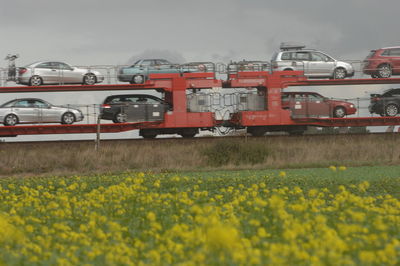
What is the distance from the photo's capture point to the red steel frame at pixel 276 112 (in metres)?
32.7

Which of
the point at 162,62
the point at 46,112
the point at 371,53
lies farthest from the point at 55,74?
the point at 371,53

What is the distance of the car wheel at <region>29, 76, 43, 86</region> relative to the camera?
1270 inches

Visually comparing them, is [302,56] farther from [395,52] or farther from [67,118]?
[67,118]

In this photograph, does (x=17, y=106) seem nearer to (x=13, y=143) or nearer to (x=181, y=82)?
(x=13, y=143)

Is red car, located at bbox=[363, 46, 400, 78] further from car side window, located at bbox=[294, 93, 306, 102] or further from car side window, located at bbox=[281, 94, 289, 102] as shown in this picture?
car side window, located at bbox=[281, 94, 289, 102]

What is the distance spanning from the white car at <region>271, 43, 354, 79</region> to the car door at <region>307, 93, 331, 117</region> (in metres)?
1.53

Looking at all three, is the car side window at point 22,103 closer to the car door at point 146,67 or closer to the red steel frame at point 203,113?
the red steel frame at point 203,113

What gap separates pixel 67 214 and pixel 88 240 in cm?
232

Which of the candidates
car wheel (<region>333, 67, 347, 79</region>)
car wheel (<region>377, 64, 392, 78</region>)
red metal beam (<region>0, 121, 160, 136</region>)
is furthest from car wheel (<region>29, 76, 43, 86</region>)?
car wheel (<region>377, 64, 392, 78</region>)

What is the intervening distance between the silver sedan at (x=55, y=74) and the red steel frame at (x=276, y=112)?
7.09m

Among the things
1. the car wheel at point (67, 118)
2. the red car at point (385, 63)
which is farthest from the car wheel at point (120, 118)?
the red car at point (385, 63)

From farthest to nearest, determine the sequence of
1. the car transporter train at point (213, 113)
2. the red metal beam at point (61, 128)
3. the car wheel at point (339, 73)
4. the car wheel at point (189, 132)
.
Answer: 1. the car wheel at point (339, 73)
2. the car wheel at point (189, 132)
3. the car transporter train at point (213, 113)
4. the red metal beam at point (61, 128)

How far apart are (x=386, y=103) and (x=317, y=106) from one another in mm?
3775

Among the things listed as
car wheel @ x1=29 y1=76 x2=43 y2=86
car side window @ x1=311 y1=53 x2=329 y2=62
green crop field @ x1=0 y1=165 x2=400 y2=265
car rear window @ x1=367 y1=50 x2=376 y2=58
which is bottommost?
green crop field @ x1=0 y1=165 x2=400 y2=265
